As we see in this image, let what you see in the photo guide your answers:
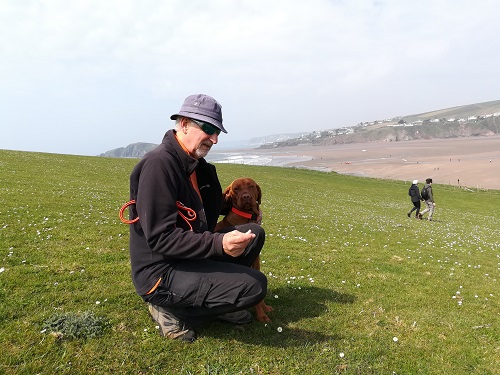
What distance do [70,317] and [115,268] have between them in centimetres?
261

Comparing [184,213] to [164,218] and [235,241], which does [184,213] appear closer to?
[164,218]

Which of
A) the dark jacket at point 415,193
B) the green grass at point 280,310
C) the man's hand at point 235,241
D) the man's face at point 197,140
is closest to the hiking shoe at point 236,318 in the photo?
the green grass at point 280,310

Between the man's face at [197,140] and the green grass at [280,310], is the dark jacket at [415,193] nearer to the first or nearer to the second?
the green grass at [280,310]

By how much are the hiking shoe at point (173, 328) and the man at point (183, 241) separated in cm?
1

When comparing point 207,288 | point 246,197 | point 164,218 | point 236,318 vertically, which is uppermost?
point 164,218

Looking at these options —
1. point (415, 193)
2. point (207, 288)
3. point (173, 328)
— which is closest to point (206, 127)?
point (207, 288)

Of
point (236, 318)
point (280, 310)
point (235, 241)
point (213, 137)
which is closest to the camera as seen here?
point (235, 241)

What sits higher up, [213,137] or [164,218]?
[213,137]

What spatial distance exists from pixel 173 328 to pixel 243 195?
2630 millimetres

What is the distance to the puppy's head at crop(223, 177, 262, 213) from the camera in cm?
645

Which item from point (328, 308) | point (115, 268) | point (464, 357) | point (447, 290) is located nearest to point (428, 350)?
point (464, 357)

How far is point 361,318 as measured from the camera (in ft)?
20.4

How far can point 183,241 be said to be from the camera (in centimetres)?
418

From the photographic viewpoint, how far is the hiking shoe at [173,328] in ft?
16.0
